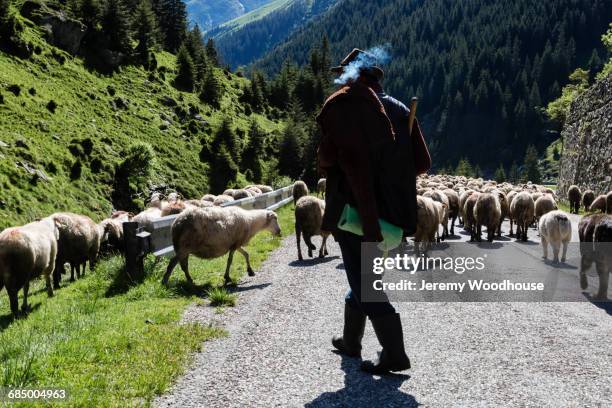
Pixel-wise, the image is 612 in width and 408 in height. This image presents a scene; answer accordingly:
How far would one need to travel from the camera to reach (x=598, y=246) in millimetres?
8383

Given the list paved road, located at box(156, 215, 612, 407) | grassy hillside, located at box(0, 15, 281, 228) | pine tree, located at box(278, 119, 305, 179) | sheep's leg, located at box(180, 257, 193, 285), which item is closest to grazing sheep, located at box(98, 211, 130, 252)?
sheep's leg, located at box(180, 257, 193, 285)

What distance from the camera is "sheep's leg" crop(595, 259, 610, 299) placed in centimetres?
799

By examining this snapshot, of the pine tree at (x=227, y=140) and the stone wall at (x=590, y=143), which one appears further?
the pine tree at (x=227, y=140)

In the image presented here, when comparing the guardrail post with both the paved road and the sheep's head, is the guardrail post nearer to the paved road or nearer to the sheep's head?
the paved road

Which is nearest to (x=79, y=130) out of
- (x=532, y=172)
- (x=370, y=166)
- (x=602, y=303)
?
(x=602, y=303)

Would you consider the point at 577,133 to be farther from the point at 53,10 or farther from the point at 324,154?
the point at 53,10

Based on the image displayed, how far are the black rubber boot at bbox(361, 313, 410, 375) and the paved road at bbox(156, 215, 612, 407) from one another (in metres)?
0.16

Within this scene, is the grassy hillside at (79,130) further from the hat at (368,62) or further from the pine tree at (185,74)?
the hat at (368,62)

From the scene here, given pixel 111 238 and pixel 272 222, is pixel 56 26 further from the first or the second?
pixel 272 222

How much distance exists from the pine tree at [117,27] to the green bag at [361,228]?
6982 centimetres

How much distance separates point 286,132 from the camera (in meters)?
64.2

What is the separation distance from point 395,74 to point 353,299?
192070mm

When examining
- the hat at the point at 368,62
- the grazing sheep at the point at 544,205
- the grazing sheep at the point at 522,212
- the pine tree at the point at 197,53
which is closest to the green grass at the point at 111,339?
the hat at the point at 368,62

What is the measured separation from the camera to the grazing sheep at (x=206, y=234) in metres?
9.48
